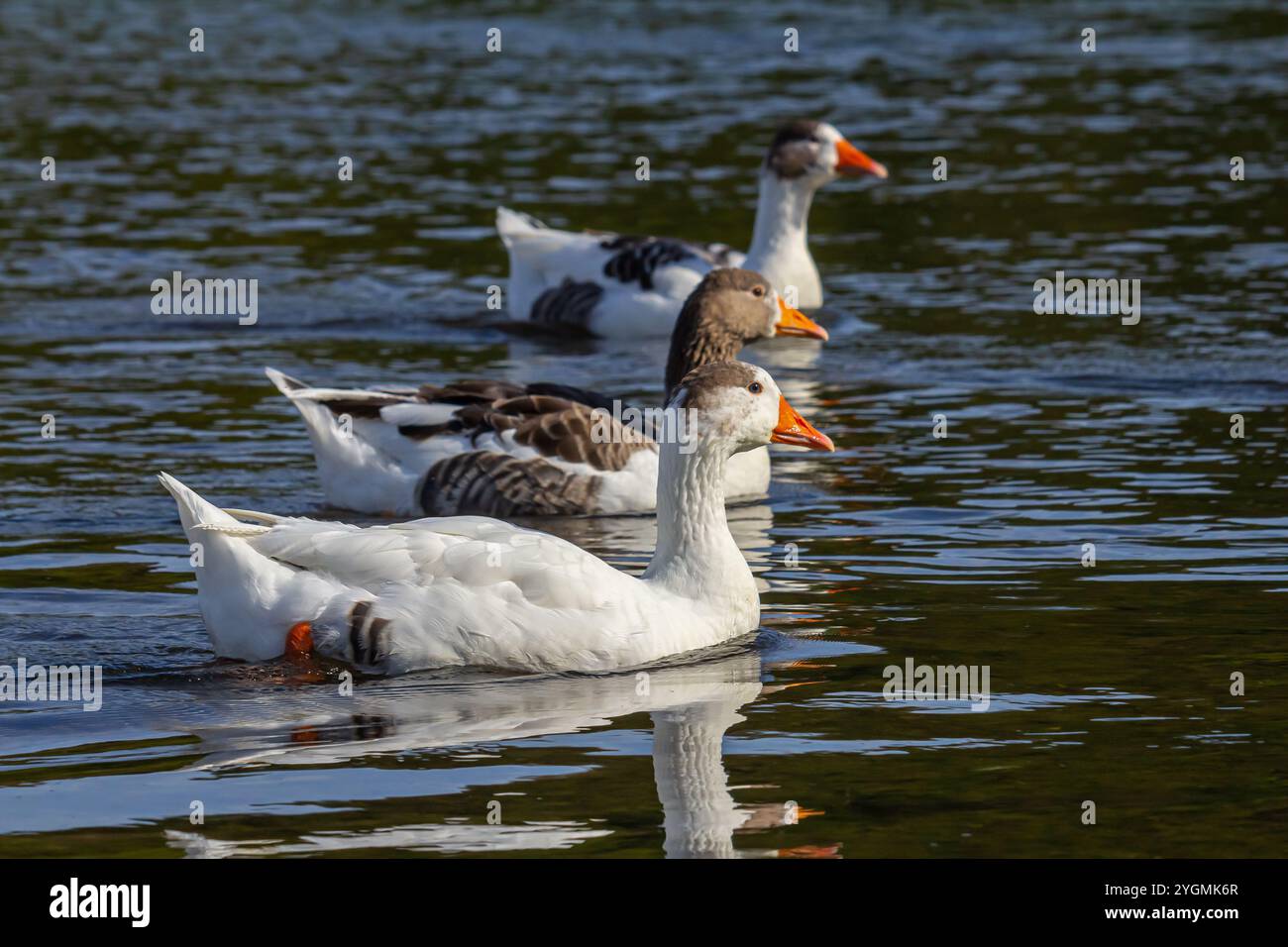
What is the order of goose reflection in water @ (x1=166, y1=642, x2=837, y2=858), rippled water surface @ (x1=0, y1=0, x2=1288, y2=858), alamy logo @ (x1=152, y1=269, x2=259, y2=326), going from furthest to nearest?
alamy logo @ (x1=152, y1=269, x2=259, y2=326) < rippled water surface @ (x1=0, y1=0, x2=1288, y2=858) < goose reflection in water @ (x1=166, y1=642, x2=837, y2=858)

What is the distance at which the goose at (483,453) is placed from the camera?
Answer: 13602 millimetres

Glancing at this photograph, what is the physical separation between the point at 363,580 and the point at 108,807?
2.17 metres

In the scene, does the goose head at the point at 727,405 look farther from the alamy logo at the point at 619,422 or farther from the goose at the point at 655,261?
the goose at the point at 655,261

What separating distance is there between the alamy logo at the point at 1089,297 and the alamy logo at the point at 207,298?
7.34 metres

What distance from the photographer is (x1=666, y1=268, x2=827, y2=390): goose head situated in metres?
14.6

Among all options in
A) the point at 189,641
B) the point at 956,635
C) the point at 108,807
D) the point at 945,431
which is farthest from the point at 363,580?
the point at 945,431

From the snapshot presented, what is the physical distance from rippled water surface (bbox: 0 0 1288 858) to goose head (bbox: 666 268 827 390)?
41.3 inches

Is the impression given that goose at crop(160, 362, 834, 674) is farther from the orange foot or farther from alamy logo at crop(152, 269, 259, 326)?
alamy logo at crop(152, 269, 259, 326)

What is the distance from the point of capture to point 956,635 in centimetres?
1044

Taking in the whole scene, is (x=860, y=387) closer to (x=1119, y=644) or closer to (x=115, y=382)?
(x=115, y=382)

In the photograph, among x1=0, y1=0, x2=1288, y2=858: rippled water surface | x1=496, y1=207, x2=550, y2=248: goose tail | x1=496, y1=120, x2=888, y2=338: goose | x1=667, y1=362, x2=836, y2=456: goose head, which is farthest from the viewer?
x1=496, y1=207, x2=550, y2=248: goose tail

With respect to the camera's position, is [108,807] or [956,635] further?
[956,635]
